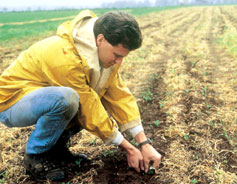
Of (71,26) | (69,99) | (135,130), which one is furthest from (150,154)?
(71,26)

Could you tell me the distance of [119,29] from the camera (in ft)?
6.23

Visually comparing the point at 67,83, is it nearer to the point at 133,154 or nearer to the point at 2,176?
the point at 133,154

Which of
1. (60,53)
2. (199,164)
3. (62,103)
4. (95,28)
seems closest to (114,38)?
(95,28)

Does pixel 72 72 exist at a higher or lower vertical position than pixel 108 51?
lower

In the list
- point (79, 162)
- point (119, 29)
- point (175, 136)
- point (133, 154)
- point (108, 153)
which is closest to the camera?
point (119, 29)

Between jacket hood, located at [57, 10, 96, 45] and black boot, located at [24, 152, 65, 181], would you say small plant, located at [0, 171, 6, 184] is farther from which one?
jacket hood, located at [57, 10, 96, 45]

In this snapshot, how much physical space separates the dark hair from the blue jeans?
50cm

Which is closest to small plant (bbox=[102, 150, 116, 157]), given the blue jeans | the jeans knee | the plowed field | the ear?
the plowed field

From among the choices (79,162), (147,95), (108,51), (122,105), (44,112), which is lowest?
(147,95)

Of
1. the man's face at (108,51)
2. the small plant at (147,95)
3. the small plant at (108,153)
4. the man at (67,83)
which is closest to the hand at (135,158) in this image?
the man at (67,83)

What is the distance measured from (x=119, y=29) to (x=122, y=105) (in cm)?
73

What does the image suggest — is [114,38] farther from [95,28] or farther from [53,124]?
[53,124]

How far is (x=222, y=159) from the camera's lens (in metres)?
2.63

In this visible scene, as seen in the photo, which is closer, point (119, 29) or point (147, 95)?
point (119, 29)
